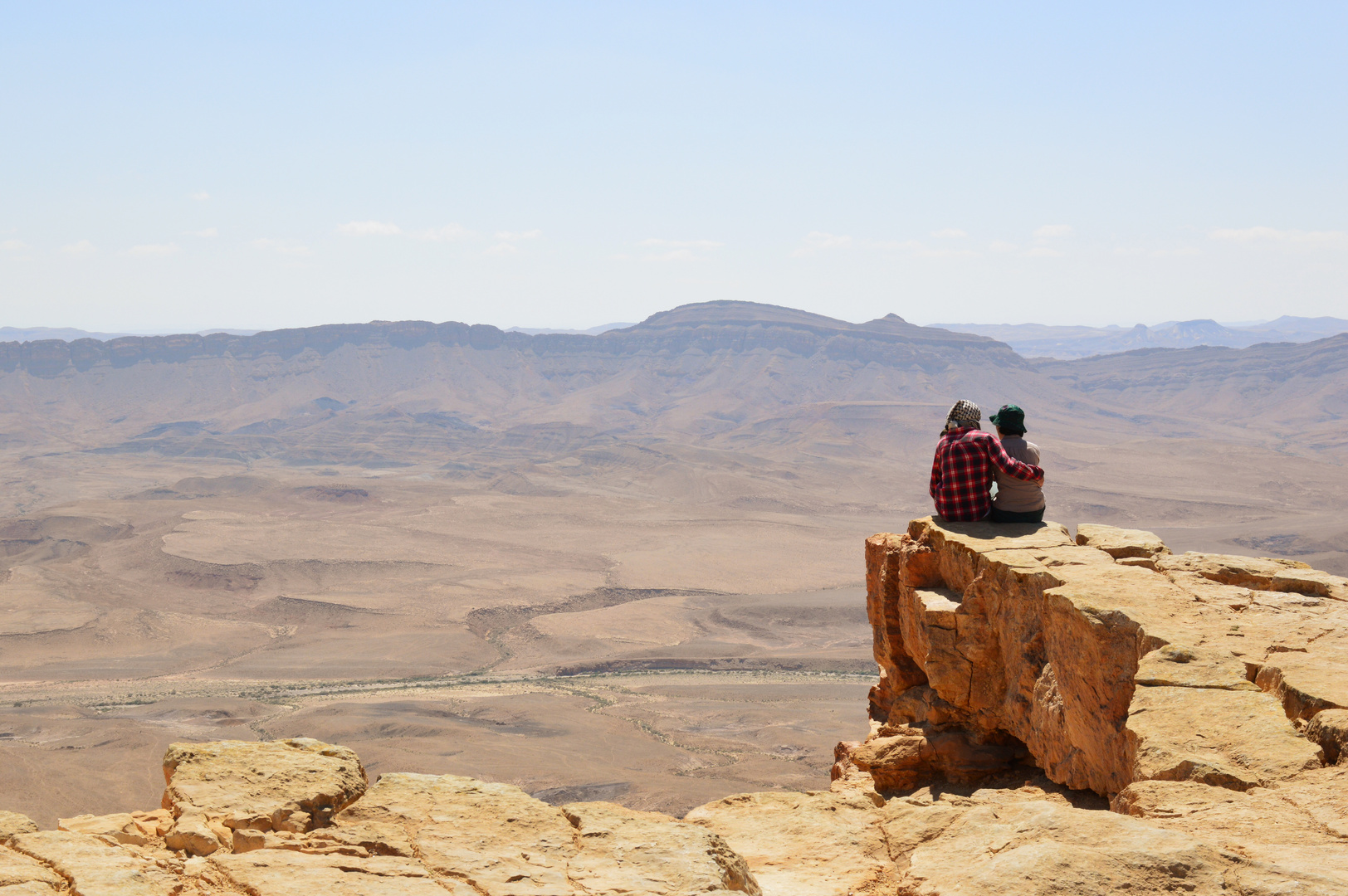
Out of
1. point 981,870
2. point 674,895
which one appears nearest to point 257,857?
point 674,895

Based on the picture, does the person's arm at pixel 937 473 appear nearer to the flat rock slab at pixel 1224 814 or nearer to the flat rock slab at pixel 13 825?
the flat rock slab at pixel 1224 814

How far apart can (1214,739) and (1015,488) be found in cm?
358

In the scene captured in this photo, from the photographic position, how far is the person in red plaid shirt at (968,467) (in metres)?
7.88

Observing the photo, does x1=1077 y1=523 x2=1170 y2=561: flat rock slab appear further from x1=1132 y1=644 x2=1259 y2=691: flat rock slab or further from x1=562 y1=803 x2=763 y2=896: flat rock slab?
x1=562 y1=803 x2=763 y2=896: flat rock slab

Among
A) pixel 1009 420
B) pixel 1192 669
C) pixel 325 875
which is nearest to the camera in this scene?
pixel 325 875

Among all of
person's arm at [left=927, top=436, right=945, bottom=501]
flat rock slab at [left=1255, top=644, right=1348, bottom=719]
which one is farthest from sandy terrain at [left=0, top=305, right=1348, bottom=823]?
flat rock slab at [left=1255, top=644, right=1348, bottom=719]

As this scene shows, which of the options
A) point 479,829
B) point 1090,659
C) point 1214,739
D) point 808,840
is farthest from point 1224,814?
point 479,829

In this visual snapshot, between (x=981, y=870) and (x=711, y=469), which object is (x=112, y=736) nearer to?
(x=981, y=870)

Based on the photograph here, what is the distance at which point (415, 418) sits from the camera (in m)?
138

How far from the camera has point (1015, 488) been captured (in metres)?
8.20

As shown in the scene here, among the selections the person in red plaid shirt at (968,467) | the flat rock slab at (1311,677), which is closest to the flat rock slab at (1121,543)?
the person in red plaid shirt at (968,467)

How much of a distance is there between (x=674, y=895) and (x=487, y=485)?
95.0 meters

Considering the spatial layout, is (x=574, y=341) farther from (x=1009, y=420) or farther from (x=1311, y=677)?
(x=1311, y=677)

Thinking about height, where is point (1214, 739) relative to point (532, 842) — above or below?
above
